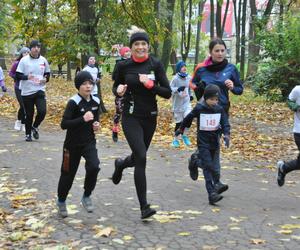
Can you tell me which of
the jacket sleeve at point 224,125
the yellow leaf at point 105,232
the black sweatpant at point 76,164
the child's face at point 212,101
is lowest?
the yellow leaf at point 105,232

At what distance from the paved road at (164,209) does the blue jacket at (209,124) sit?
2.54 feet

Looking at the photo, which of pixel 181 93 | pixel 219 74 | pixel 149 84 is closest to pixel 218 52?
pixel 219 74

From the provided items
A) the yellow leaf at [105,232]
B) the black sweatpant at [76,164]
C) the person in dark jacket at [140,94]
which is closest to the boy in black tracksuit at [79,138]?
the black sweatpant at [76,164]

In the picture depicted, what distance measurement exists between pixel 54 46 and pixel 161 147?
278 inches

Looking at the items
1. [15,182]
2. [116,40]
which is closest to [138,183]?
[15,182]

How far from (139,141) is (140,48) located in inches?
41.5

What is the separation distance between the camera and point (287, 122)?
1742 centimetres

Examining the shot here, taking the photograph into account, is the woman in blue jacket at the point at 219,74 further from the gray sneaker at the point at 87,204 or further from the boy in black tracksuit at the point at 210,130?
the gray sneaker at the point at 87,204

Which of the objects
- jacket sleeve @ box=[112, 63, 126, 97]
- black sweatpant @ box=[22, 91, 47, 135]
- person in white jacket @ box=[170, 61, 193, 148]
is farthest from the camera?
person in white jacket @ box=[170, 61, 193, 148]

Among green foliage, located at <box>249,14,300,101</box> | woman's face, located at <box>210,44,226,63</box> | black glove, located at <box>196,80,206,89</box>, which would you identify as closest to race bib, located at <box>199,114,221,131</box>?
black glove, located at <box>196,80,206,89</box>

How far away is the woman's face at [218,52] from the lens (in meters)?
7.39

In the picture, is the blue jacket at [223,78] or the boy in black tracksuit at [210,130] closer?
the boy in black tracksuit at [210,130]

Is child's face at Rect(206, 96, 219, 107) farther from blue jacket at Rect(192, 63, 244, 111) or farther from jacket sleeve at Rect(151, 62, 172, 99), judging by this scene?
jacket sleeve at Rect(151, 62, 172, 99)

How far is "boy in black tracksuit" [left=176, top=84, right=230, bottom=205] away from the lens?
717 centimetres
